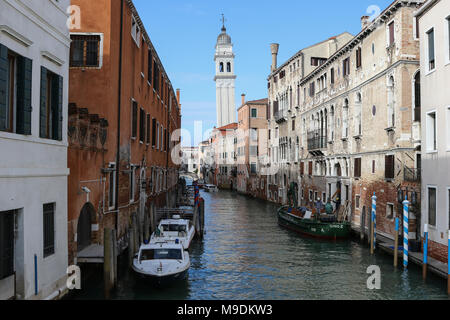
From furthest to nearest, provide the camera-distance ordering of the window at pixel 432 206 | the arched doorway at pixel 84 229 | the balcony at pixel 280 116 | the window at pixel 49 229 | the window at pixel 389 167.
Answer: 1. the balcony at pixel 280 116
2. the window at pixel 389 167
3. the window at pixel 432 206
4. the arched doorway at pixel 84 229
5. the window at pixel 49 229

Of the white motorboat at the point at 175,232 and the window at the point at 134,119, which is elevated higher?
the window at the point at 134,119

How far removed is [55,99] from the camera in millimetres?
9945

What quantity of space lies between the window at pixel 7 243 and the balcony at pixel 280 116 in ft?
109

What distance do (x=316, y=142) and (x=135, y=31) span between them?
53.3 ft

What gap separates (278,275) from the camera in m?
15.4

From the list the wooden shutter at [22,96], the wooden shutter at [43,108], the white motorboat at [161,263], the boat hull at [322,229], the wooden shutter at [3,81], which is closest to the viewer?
the wooden shutter at [3,81]

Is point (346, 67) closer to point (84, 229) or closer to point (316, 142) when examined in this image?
point (316, 142)

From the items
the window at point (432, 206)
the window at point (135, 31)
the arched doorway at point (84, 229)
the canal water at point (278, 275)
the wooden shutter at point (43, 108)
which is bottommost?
the canal water at point (278, 275)

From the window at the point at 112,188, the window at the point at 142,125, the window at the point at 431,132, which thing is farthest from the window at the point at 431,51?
the window at the point at 142,125

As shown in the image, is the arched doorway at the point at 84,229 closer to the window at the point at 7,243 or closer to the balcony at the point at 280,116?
the window at the point at 7,243

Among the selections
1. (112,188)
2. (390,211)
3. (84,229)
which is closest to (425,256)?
(390,211)

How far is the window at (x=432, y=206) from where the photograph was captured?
1450cm

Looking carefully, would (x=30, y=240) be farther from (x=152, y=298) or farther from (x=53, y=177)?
(x=152, y=298)
